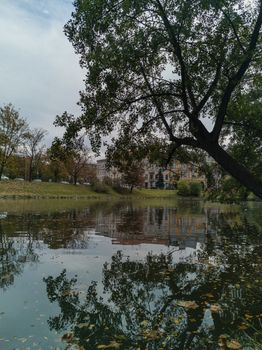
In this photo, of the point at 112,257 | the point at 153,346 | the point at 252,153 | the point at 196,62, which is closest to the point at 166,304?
the point at 153,346

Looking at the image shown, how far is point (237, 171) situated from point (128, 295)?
163 inches

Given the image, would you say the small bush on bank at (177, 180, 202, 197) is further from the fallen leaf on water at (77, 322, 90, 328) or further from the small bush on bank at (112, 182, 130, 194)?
the fallen leaf on water at (77, 322, 90, 328)

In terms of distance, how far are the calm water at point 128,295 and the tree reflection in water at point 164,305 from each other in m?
0.02

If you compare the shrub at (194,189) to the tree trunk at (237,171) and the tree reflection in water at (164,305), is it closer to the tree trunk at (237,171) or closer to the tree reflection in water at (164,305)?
the tree reflection in water at (164,305)

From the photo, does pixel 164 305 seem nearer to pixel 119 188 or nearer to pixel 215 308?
pixel 215 308

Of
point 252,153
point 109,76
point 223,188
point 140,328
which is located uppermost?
point 109,76

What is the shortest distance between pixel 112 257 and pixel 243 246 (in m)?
6.47

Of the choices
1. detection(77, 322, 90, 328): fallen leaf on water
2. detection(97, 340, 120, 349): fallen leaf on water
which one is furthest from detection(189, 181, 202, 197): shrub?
detection(97, 340, 120, 349): fallen leaf on water

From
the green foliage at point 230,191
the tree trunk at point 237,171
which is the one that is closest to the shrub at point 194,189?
the green foliage at point 230,191

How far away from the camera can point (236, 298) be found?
8.63 meters

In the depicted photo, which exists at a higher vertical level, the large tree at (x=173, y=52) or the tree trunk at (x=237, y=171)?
the large tree at (x=173, y=52)

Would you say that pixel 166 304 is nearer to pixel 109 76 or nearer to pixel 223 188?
pixel 109 76

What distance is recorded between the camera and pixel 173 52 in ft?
34.6

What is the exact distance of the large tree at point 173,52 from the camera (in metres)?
9.08
